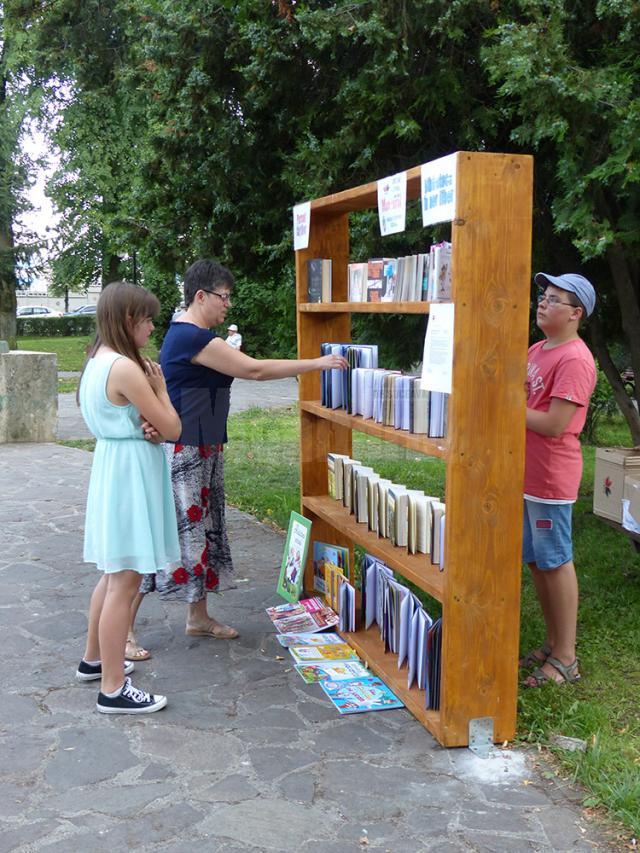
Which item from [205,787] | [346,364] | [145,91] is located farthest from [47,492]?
[205,787]

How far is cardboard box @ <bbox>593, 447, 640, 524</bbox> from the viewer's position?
5602 mm

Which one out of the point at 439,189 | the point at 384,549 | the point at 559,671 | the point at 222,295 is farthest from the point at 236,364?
the point at 559,671

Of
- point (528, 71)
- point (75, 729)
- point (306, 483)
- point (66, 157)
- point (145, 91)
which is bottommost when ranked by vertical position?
point (75, 729)

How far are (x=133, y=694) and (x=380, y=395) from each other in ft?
6.31

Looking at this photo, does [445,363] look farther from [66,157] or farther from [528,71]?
[66,157]

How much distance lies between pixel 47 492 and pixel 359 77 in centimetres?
554

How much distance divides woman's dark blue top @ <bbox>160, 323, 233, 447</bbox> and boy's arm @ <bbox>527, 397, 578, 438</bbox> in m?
1.66

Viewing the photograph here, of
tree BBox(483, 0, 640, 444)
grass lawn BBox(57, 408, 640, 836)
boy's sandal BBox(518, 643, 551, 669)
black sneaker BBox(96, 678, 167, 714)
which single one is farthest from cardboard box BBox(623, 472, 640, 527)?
black sneaker BBox(96, 678, 167, 714)

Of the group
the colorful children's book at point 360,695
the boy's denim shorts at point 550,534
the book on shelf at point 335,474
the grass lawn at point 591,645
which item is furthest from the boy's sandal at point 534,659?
the book on shelf at point 335,474

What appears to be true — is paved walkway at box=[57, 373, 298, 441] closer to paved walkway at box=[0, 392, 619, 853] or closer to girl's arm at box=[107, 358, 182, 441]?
paved walkway at box=[0, 392, 619, 853]

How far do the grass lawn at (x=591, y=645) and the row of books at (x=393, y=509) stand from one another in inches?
34.8

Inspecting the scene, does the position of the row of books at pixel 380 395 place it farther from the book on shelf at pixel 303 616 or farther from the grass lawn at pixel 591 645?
the grass lawn at pixel 591 645

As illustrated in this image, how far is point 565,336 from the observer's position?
437 cm

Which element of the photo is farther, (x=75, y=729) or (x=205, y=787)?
(x=75, y=729)
